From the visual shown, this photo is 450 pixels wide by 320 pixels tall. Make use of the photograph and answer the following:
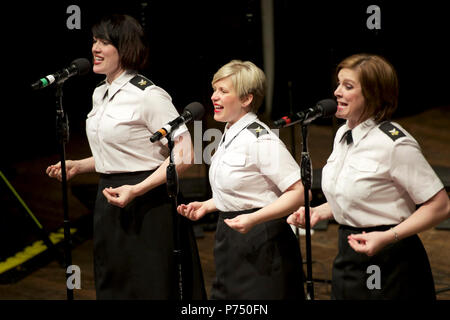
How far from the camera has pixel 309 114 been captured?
114 inches

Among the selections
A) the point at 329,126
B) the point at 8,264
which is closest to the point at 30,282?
the point at 8,264

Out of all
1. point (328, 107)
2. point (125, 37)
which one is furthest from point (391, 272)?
point (125, 37)

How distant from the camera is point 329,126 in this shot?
8766 millimetres

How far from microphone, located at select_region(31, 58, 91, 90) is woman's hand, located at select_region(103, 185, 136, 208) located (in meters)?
0.54

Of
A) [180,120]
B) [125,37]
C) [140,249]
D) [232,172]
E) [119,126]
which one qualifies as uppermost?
[125,37]

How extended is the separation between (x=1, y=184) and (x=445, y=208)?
3.50 m

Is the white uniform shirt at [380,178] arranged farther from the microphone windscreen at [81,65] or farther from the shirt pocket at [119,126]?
the microphone windscreen at [81,65]

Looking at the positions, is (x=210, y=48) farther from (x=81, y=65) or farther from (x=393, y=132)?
(x=393, y=132)

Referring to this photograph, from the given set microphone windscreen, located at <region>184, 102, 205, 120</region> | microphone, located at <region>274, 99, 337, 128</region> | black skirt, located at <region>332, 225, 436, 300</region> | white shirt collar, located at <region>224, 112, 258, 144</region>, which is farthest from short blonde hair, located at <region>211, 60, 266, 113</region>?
black skirt, located at <region>332, 225, 436, 300</region>

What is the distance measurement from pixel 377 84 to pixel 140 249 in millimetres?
1486

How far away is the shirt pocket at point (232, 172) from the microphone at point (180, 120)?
0.22m

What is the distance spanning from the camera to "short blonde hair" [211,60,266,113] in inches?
129
